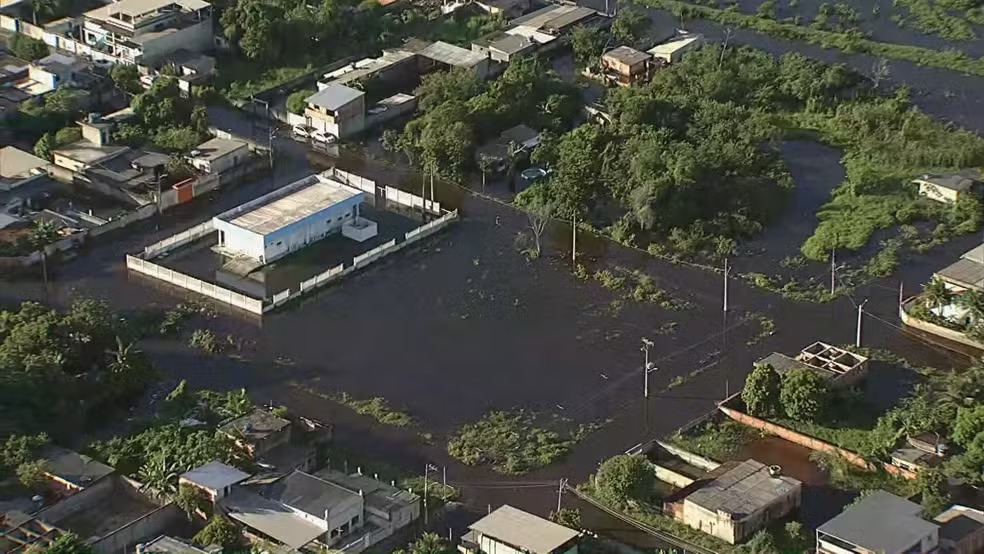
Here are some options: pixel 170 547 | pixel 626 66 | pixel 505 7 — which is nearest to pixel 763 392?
pixel 170 547

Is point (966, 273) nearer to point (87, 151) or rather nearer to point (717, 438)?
point (717, 438)

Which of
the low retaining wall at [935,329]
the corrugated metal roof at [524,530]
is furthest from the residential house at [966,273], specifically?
the corrugated metal roof at [524,530]

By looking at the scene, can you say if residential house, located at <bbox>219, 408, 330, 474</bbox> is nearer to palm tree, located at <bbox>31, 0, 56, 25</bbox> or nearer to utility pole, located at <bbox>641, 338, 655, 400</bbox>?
utility pole, located at <bbox>641, 338, 655, 400</bbox>

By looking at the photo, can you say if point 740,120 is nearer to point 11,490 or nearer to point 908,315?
point 908,315

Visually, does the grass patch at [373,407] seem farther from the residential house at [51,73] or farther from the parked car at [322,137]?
the residential house at [51,73]

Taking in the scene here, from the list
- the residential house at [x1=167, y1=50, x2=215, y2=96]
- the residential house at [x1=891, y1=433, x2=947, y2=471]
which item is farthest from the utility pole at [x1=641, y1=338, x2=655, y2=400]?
the residential house at [x1=167, y1=50, x2=215, y2=96]

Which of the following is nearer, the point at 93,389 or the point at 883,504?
Answer: the point at 883,504

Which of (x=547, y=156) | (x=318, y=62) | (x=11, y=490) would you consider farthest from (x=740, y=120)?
(x=11, y=490)

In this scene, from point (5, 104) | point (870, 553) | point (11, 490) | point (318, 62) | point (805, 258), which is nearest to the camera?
point (870, 553)
